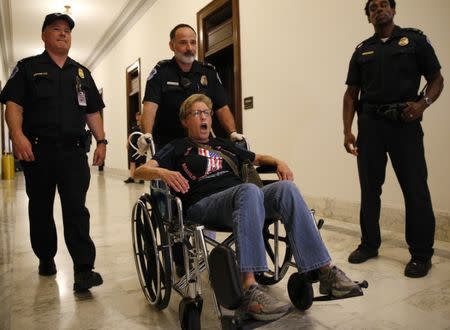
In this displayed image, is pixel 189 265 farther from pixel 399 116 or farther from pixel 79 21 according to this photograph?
pixel 79 21

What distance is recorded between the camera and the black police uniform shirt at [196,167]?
1.71m

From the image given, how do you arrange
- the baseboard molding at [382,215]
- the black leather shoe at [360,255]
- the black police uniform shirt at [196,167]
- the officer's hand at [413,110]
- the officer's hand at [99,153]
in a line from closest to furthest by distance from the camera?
the black police uniform shirt at [196,167]
the officer's hand at [413,110]
the officer's hand at [99,153]
the black leather shoe at [360,255]
the baseboard molding at [382,215]

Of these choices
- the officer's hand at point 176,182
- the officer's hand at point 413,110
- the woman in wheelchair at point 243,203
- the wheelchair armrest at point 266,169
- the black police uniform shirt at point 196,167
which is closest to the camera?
the woman in wheelchair at point 243,203

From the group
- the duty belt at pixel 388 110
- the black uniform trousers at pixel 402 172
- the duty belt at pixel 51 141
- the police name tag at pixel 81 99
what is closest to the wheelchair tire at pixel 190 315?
the duty belt at pixel 51 141

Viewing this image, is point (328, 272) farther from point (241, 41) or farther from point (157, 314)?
point (241, 41)

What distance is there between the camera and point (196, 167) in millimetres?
1728

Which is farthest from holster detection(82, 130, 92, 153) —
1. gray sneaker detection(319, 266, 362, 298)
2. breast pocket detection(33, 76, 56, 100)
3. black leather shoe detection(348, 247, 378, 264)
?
black leather shoe detection(348, 247, 378, 264)

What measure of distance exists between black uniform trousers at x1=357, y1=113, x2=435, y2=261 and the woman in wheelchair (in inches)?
30.0

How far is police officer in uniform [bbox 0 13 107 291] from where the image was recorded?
1.96 meters

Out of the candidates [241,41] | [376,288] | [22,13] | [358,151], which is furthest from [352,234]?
[22,13]

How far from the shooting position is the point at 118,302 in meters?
1.85

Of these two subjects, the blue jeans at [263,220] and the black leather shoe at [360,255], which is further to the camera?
the black leather shoe at [360,255]

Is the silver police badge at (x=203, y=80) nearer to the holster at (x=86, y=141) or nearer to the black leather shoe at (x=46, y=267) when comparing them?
the holster at (x=86, y=141)

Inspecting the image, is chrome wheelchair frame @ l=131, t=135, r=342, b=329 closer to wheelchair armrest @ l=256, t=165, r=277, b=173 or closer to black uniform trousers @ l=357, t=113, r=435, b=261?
wheelchair armrest @ l=256, t=165, r=277, b=173
